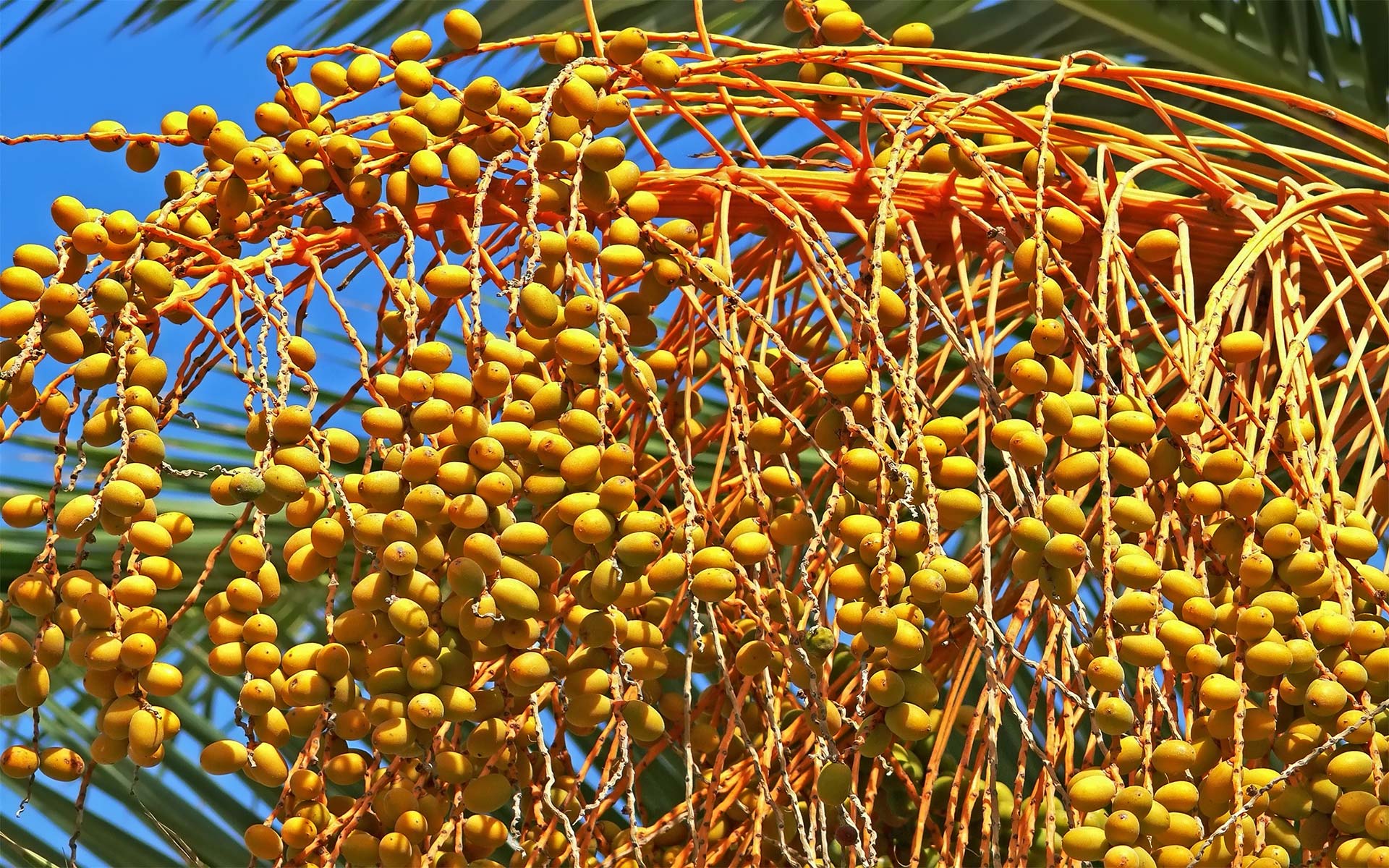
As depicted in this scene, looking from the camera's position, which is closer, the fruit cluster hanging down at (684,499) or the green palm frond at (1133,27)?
the fruit cluster hanging down at (684,499)

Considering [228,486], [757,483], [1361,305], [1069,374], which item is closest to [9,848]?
[228,486]

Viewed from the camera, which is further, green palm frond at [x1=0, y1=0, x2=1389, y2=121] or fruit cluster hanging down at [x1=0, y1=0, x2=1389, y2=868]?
green palm frond at [x1=0, y1=0, x2=1389, y2=121]

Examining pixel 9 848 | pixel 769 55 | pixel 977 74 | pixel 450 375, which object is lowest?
pixel 9 848

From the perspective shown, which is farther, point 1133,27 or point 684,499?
point 1133,27

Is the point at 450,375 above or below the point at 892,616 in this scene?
above

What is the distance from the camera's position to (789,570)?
3.74ft

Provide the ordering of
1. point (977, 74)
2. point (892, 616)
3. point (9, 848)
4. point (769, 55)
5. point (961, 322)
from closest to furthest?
point (892, 616), point (769, 55), point (961, 322), point (9, 848), point (977, 74)

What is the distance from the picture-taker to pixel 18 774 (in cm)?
92

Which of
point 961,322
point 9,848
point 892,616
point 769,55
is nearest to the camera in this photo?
point 892,616

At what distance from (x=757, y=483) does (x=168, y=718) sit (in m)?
0.38

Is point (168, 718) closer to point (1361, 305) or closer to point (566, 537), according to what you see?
point (566, 537)

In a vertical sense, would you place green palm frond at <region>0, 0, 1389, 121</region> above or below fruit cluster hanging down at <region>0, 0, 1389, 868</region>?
above

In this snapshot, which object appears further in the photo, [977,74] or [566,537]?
[977,74]

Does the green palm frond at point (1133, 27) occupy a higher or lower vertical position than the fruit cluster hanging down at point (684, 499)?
higher
